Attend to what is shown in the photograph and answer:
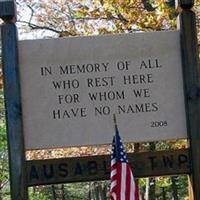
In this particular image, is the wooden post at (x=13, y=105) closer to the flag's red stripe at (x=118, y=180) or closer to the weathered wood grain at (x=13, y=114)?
the weathered wood grain at (x=13, y=114)

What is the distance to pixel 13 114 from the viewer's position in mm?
5773

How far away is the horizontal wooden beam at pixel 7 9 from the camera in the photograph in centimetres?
584

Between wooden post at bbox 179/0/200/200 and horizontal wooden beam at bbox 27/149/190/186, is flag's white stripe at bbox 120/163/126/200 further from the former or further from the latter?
wooden post at bbox 179/0/200/200

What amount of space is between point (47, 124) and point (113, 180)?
34.6 inches

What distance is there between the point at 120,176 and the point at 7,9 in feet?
6.67

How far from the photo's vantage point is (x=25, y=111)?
19.2 ft

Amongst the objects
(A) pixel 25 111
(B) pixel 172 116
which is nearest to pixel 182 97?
(B) pixel 172 116

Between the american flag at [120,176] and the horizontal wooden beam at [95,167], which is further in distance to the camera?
the horizontal wooden beam at [95,167]

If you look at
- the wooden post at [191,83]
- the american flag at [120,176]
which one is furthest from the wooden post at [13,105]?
the wooden post at [191,83]

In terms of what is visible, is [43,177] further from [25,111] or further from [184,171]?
[184,171]

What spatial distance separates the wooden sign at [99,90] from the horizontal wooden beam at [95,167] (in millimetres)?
195

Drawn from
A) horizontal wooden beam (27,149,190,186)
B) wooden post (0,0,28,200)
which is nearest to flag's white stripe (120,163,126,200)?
horizontal wooden beam (27,149,190,186)

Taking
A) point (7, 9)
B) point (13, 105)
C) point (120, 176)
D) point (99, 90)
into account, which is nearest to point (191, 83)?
point (99, 90)

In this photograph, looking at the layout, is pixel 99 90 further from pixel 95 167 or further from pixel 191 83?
pixel 191 83
